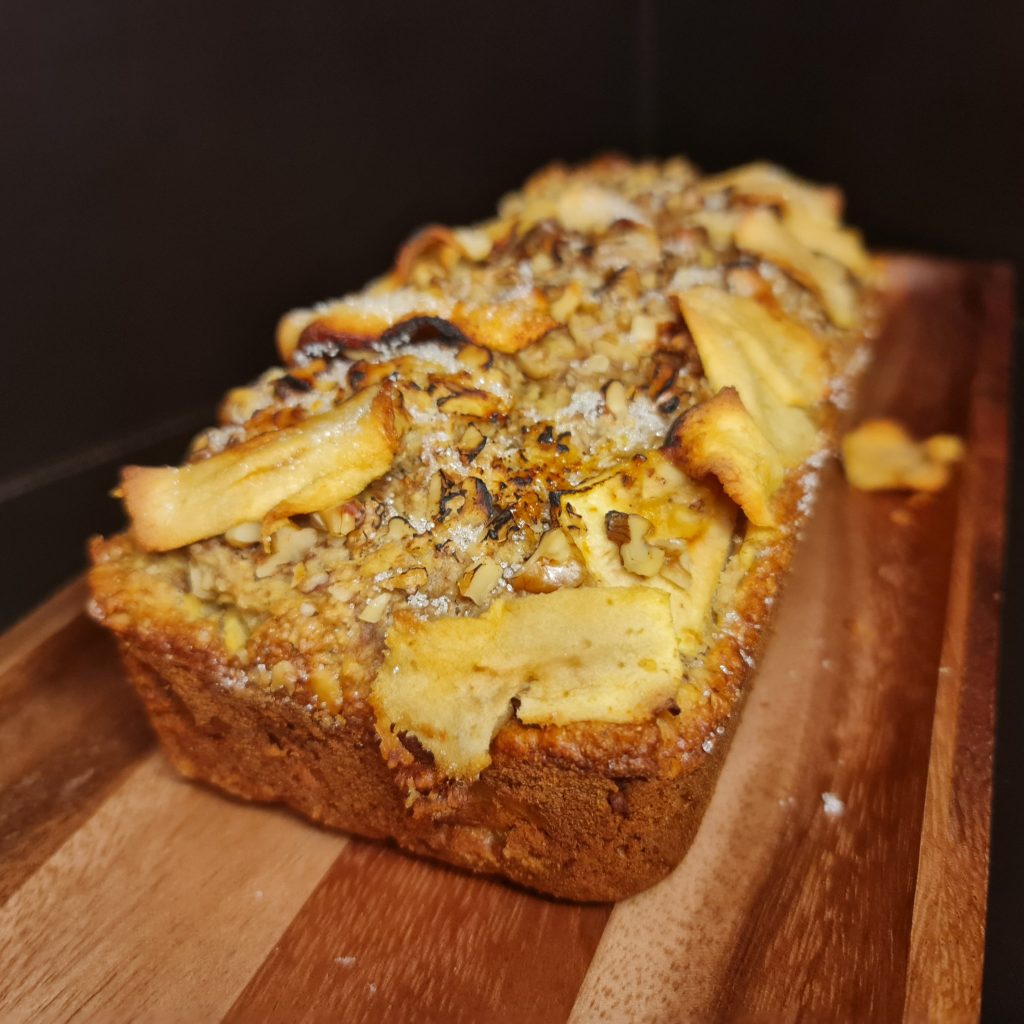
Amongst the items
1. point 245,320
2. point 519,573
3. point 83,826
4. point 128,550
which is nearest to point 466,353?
point 519,573

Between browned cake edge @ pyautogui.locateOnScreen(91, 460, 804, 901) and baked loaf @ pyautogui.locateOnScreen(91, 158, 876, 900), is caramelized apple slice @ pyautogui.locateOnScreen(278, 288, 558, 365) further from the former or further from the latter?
browned cake edge @ pyautogui.locateOnScreen(91, 460, 804, 901)

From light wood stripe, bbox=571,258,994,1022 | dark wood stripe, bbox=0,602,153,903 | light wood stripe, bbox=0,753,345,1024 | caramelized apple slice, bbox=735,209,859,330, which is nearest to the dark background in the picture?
light wood stripe, bbox=571,258,994,1022

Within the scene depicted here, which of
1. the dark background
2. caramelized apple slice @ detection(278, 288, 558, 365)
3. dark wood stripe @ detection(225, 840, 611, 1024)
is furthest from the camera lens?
the dark background

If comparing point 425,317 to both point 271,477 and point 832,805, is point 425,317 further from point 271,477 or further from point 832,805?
point 832,805

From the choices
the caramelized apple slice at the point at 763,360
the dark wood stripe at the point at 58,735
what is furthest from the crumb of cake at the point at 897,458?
the dark wood stripe at the point at 58,735

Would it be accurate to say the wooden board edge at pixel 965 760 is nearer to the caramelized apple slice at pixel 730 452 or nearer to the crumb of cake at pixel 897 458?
the crumb of cake at pixel 897 458

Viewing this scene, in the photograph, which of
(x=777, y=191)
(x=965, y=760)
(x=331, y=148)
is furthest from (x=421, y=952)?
(x=331, y=148)

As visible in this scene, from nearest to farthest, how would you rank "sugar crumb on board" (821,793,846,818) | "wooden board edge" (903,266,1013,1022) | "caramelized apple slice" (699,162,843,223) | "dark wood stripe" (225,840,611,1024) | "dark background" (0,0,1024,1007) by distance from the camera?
"wooden board edge" (903,266,1013,1022), "dark wood stripe" (225,840,611,1024), "sugar crumb on board" (821,793,846,818), "dark background" (0,0,1024,1007), "caramelized apple slice" (699,162,843,223)

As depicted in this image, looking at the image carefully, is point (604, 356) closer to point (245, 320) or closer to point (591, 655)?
point (591, 655)
